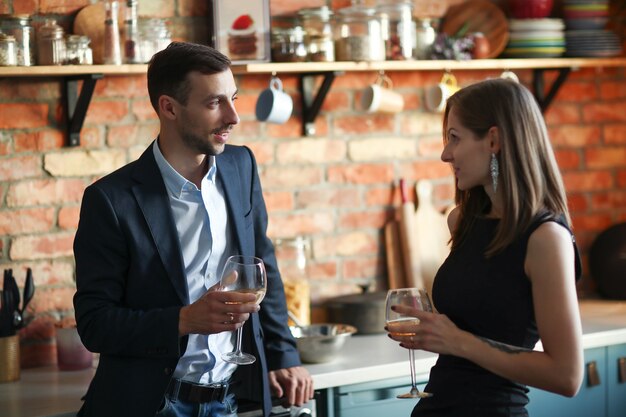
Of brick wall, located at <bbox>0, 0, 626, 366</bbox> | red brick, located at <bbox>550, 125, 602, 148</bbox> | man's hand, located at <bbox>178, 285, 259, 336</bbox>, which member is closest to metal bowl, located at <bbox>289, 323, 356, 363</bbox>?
brick wall, located at <bbox>0, 0, 626, 366</bbox>

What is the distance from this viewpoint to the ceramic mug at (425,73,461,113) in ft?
11.9

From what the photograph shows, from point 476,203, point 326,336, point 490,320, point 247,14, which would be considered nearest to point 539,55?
point 247,14

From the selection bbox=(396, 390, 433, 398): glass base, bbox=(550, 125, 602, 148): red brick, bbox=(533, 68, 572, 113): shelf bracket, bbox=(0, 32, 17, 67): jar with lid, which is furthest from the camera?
bbox=(550, 125, 602, 148): red brick

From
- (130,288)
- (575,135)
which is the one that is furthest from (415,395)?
(575,135)

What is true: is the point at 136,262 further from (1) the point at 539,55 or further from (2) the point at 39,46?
(1) the point at 539,55

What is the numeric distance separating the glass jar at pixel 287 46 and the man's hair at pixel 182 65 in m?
0.91

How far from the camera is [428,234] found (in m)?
3.70

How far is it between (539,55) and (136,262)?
2.00 m

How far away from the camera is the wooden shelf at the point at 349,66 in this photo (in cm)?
292

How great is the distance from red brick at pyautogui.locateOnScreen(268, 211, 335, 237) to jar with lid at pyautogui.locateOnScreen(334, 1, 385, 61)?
0.59m

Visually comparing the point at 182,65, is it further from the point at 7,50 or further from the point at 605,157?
the point at 605,157

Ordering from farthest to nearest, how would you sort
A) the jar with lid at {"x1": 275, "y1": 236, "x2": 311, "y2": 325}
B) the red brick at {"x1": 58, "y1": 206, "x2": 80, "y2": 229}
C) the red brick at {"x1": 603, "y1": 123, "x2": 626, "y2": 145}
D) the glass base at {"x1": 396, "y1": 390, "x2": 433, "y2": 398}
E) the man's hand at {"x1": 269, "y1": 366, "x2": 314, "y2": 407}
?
the red brick at {"x1": 603, "y1": 123, "x2": 626, "y2": 145} < the jar with lid at {"x1": 275, "y1": 236, "x2": 311, "y2": 325} < the red brick at {"x1": 58, "y1": 206, "x2": 80, "y2": 229} < the man's hand at {"x1": 269, "y1": 366, "x2": 314, "y2": 407} < the glass base at {"x1": 396, "y1": 390, "x2": 433, "y2": 398}

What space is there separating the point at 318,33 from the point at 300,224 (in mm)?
698

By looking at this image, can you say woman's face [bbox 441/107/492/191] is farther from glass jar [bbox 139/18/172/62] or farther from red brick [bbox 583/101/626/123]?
red brick [bbox 583/101/626/123]
